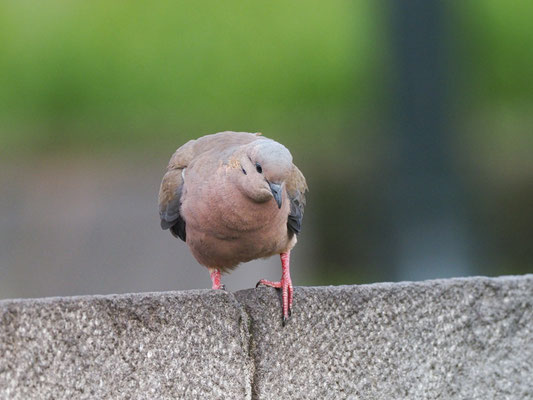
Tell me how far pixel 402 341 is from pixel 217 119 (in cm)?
429

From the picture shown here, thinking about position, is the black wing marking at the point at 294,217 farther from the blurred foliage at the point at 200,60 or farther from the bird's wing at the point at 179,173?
the blurred foliage at the point at 200,60

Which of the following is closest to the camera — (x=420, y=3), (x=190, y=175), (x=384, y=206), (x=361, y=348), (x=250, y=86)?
(x=361, y=348)

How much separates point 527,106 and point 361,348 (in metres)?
4.58

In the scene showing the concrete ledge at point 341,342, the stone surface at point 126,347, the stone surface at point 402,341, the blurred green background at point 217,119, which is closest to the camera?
the stone surface at point 126,347

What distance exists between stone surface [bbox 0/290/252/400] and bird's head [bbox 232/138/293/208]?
26.7 inches

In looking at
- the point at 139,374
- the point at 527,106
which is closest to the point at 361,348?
the point at 139,374

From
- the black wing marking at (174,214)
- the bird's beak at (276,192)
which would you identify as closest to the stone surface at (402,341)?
the bird's beak at (276,192)

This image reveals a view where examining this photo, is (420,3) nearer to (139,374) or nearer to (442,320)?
(442,320)

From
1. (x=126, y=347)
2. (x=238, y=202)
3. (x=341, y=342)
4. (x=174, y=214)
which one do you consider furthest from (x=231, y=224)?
(x=126, y=347)

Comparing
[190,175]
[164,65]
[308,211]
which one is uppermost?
[164,65]

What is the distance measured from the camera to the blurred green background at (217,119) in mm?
6047

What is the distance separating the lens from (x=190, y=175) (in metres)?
3.10

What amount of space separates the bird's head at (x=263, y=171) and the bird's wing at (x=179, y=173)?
275 millimetres

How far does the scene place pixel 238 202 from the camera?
9.36ft
